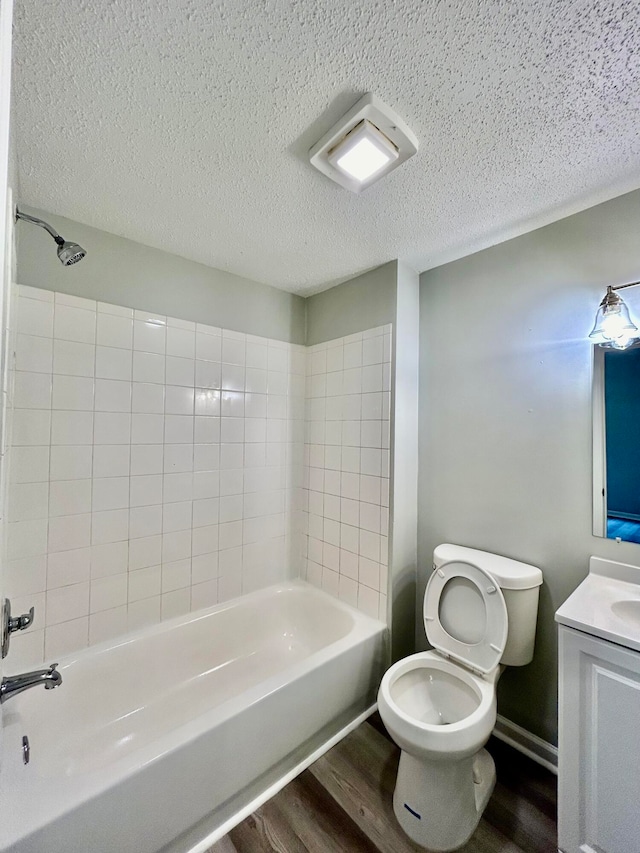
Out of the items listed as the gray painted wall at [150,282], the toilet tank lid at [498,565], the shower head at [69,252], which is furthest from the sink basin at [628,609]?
the shower head at [69,252]

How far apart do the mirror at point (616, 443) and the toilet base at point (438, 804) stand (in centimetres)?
103

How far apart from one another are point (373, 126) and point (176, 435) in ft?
5.17

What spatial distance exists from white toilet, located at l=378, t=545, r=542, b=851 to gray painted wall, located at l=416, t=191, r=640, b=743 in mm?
161

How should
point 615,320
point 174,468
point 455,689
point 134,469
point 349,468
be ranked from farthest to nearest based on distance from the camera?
point 349,468, point 174,468, point 134,469, point 455,689, point 615,320

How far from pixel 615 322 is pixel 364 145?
111 centimetres

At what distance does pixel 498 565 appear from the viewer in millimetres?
1552

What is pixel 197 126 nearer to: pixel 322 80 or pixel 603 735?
pixel 322 80

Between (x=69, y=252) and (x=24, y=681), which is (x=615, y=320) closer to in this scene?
(x=69, y=252)

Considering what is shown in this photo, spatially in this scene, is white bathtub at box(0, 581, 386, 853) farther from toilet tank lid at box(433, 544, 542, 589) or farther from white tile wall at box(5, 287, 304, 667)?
toilet tank lid at box(433, 544, 542, 589)

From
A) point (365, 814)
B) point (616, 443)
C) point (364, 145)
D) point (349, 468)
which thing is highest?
point (364, 145)

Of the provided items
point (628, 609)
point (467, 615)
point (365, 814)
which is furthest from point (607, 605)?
point (365, 814)

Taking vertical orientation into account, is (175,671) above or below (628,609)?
below

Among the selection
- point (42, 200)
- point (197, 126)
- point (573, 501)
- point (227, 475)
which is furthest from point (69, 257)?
point (573, 501)

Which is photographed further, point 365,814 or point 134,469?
point 134,469
